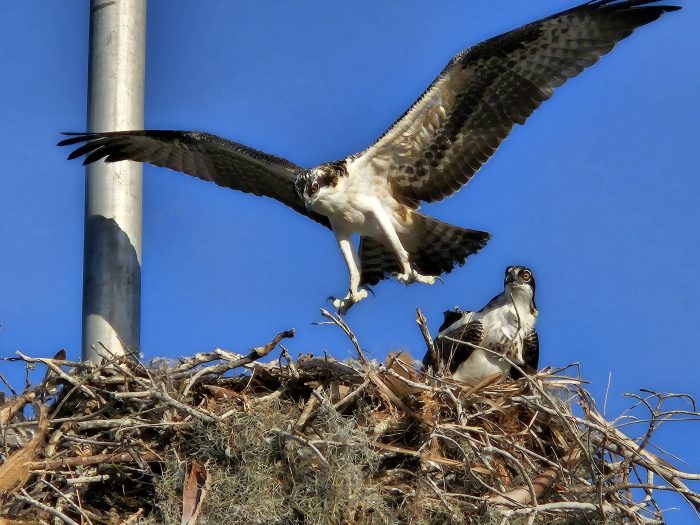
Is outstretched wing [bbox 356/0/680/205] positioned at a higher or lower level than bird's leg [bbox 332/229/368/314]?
higher

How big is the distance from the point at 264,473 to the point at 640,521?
1.83 meters

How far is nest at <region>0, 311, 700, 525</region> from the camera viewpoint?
5785mm

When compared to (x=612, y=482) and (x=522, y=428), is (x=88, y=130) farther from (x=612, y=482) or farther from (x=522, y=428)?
(x=612, y=482)

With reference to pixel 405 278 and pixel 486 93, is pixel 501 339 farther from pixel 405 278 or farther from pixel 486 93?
pixel 486 93

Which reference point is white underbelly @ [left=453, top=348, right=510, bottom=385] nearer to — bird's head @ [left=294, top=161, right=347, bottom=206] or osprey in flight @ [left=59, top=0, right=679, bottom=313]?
osprey in flight @ [left=59, top=0, right=679, bottom=313]

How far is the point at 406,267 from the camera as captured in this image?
8312 mm

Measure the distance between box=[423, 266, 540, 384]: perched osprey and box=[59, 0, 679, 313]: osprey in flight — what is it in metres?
0.74

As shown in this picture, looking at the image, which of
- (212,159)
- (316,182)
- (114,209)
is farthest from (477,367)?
(212,159)

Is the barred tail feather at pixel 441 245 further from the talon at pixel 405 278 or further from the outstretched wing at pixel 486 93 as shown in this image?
the talon at pixel 405 278

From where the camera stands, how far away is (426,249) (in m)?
8.74

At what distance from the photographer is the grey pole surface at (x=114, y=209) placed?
6586 millimetres

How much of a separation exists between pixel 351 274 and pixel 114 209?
224cm

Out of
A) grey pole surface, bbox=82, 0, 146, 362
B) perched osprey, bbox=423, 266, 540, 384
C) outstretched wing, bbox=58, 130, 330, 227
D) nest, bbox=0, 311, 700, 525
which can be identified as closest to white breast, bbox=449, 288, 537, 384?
perched osprey, bbox=423, 266, 540, 384

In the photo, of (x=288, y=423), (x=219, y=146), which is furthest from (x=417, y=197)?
(x=288, y=423)
